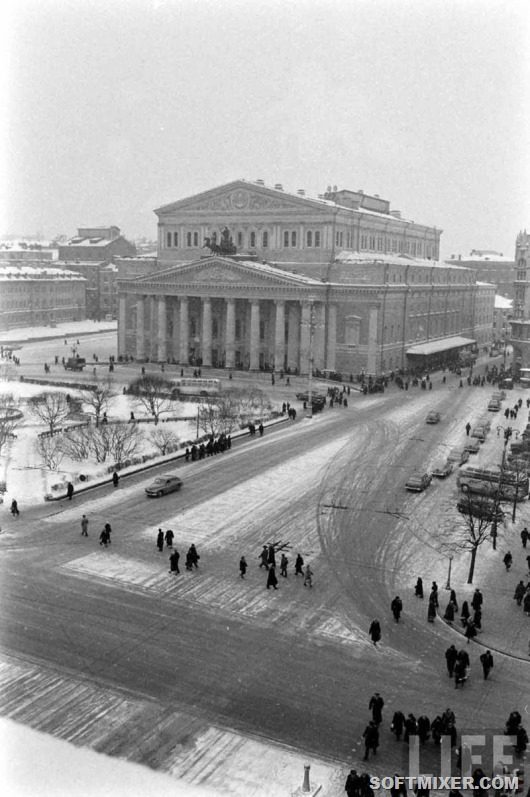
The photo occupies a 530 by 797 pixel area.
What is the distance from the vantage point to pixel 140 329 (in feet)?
269

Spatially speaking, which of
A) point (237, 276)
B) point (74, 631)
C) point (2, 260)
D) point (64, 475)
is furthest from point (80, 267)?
point (74, 631)

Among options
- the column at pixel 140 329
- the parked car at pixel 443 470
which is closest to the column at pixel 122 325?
the column at pixel 140 329

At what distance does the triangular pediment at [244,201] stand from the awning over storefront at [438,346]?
15791mm

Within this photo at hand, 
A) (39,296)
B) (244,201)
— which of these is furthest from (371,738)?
(39,296)

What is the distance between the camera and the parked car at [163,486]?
118 feet

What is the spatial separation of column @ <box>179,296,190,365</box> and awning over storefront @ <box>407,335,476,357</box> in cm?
2105

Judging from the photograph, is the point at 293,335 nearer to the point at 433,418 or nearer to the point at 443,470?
the point at 433,418

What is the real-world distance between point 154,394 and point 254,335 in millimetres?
22815

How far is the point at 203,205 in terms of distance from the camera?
8206 centimetres

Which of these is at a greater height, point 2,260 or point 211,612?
point 2,260

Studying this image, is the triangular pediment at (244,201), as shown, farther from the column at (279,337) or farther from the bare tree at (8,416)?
the bare tree at (8,416)

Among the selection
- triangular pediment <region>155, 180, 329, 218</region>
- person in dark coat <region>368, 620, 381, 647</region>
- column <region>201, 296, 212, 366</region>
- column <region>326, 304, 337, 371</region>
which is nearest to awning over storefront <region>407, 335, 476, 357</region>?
column <region>326, 304, 337, 371</region>

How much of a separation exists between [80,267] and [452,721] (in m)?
124

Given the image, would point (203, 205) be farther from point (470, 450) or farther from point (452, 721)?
point (452, 721)
